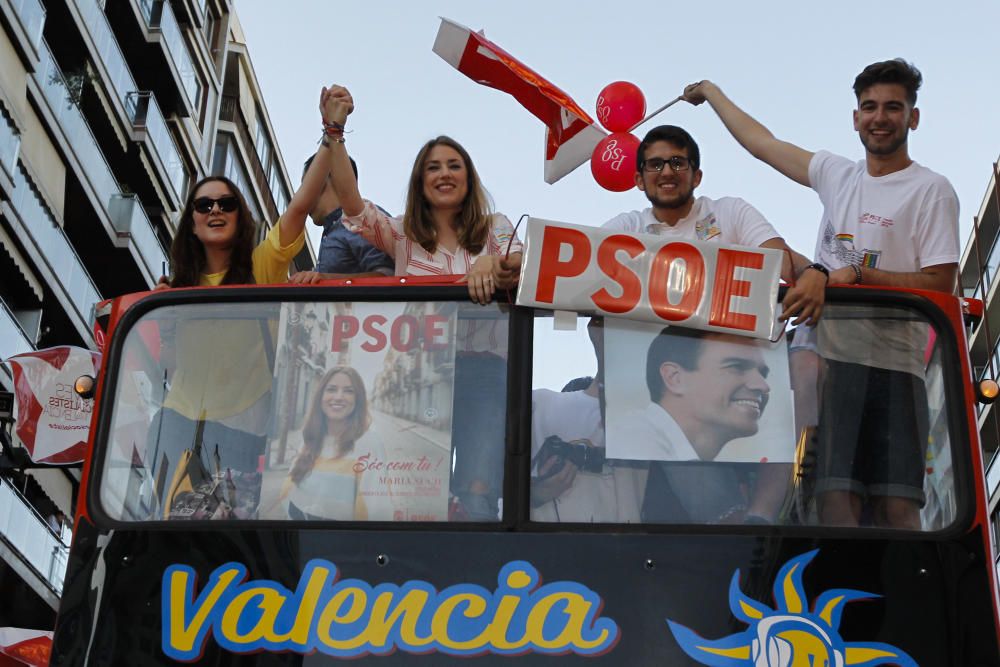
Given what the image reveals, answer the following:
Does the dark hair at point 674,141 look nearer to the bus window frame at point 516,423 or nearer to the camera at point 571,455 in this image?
the bus window frame at point 516,423

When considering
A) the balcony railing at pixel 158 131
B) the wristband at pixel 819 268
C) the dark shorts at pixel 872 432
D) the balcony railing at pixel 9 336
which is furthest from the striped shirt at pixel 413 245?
the balcony railing at pixel 158 131

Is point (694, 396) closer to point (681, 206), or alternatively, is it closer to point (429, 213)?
point (681, 206)

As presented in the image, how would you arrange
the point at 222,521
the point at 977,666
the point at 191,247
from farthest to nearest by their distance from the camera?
the point at 191,247 < the point at 222,521 < the point at 977,666

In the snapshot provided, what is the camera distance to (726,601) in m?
4.87

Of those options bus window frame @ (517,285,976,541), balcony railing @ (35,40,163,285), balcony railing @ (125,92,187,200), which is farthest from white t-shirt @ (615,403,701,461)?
balcony railing @ (125,92,187,200)

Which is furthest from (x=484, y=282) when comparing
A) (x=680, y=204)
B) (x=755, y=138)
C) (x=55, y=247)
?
(x=55, y=247)

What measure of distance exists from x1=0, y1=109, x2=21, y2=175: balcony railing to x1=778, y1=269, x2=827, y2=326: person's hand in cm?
2026

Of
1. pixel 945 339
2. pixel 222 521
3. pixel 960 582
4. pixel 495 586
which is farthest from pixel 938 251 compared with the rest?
pixel 222 521

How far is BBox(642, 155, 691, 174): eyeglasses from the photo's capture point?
6.33m

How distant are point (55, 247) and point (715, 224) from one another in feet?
73.1

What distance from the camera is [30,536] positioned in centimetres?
2484

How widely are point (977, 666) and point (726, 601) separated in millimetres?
842

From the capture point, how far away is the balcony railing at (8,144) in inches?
921

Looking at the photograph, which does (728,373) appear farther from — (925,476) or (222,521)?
(222,521)
